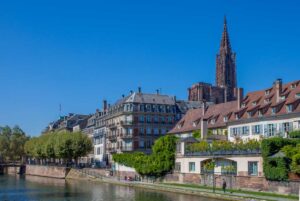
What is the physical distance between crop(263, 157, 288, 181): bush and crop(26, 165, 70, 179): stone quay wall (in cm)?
5910

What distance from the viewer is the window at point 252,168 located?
55247mm

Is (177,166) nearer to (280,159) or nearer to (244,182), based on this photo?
(244,182)

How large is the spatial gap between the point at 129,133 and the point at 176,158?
36331mm

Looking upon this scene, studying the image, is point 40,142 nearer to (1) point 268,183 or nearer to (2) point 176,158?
(2) point 176,158

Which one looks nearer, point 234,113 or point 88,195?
point 88,195

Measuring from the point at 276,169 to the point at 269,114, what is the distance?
17.1 m

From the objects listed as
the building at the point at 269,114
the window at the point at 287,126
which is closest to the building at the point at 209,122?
the building at the point at 269,114

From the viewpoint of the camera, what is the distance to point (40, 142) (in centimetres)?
11962

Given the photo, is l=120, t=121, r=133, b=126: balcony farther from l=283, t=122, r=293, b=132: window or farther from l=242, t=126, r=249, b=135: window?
l=283, t=122, r=293, b=132: window

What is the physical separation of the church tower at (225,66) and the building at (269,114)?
92.0m

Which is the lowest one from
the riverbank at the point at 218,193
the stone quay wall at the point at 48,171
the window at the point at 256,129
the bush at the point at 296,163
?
the stone quay wall at the point at 48,171

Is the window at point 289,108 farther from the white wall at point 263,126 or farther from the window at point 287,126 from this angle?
the window at point 287,126

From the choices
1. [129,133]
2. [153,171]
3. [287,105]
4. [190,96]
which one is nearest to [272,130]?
[287,105]

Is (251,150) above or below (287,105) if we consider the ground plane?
below
